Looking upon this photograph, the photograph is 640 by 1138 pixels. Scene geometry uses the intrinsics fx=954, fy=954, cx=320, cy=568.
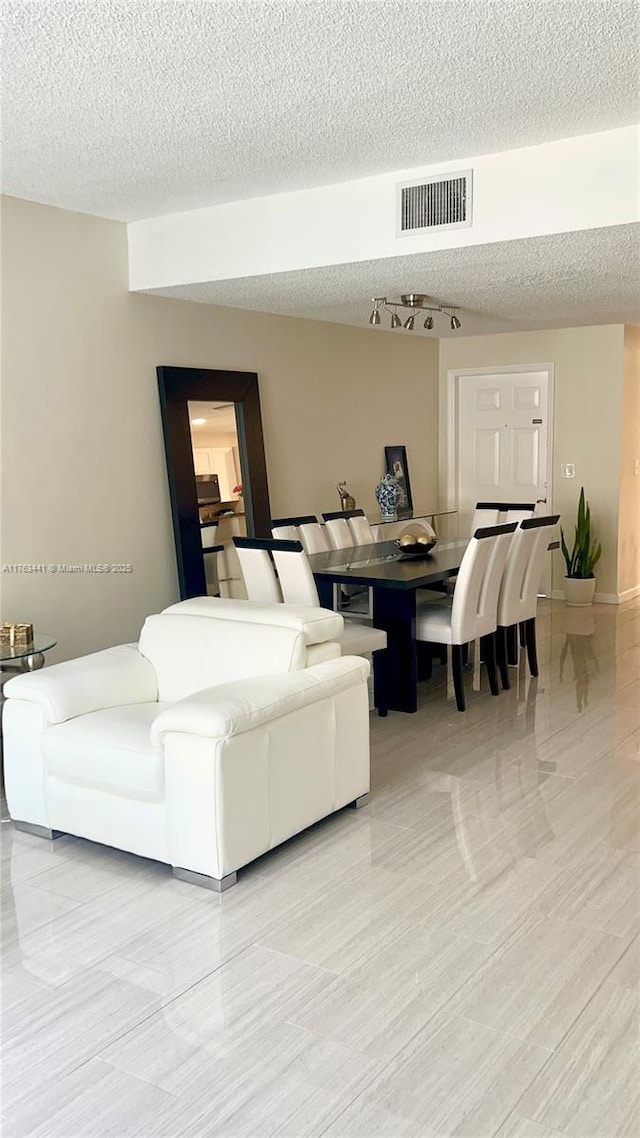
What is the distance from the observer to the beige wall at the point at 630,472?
7.89 meters

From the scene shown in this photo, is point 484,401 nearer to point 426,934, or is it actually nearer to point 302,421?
point 302,421

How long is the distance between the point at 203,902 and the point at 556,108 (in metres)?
2.98

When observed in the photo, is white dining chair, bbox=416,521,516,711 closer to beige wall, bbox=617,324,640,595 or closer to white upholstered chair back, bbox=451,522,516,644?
white upholstered chair back, bbox=451,522,516,644

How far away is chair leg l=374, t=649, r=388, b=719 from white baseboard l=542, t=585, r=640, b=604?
12.0 feet

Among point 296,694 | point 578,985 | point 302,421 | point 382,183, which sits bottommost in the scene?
point 578,985

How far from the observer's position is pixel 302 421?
6.89m

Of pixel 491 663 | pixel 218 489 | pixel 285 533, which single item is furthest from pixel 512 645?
pixel 218 489

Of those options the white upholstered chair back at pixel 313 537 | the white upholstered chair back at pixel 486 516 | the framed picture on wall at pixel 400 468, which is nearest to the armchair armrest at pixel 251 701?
the white upholstered chair back at pixel 313 537

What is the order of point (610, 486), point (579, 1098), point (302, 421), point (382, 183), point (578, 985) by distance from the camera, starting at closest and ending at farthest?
point (579, 1098) < point (578, 985) < point (382, 183) < point (302, 421) < point (610, 486)

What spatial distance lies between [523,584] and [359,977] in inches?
132

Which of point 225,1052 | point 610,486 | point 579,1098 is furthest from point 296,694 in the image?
point 610,486

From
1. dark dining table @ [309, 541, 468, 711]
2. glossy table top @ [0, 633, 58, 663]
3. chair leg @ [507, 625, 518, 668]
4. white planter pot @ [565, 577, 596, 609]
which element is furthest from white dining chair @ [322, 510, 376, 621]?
white planter pot @ [565, 577, 596, 609]

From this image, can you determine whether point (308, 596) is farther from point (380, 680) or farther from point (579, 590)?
point (579, 590)

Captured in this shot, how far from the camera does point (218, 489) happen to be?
600cm
